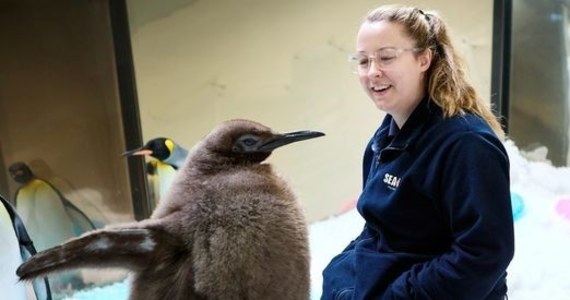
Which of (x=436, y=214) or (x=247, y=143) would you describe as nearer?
(x=247, y=143)

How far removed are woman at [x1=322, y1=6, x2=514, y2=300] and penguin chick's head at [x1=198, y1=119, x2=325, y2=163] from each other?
22cm

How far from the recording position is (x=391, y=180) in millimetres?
845

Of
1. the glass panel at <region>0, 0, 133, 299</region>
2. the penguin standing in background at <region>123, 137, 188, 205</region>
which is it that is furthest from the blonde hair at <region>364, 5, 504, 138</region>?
the glass panel at <region>0, 0, 133, 299</region>

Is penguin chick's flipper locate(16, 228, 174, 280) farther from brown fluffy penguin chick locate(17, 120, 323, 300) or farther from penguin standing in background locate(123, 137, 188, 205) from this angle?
penguin standing in background locate(123, 137, 188, 205)

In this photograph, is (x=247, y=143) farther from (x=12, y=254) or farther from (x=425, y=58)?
(x=12, y=254)

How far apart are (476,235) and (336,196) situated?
63.7 inches

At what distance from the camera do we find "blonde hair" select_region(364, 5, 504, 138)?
2.72ft

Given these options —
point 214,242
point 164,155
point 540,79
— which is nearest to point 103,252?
point 214,242

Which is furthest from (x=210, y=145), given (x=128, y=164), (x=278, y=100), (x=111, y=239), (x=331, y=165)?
(x=331, y=165)

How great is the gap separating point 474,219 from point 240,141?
1.03 ft

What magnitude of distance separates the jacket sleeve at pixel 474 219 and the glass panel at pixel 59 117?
136cm

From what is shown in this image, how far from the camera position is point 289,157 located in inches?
86.4

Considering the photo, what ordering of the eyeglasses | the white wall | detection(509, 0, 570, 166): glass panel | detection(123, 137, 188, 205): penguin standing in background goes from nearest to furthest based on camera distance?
the eyeglasses → detection(123, 137, 188, 205): penguin standing in background → the white wall → detection(509, 0, 570, 166): glass panel

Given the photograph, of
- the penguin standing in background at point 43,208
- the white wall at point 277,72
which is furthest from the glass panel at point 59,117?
the white wall at point 277,72
